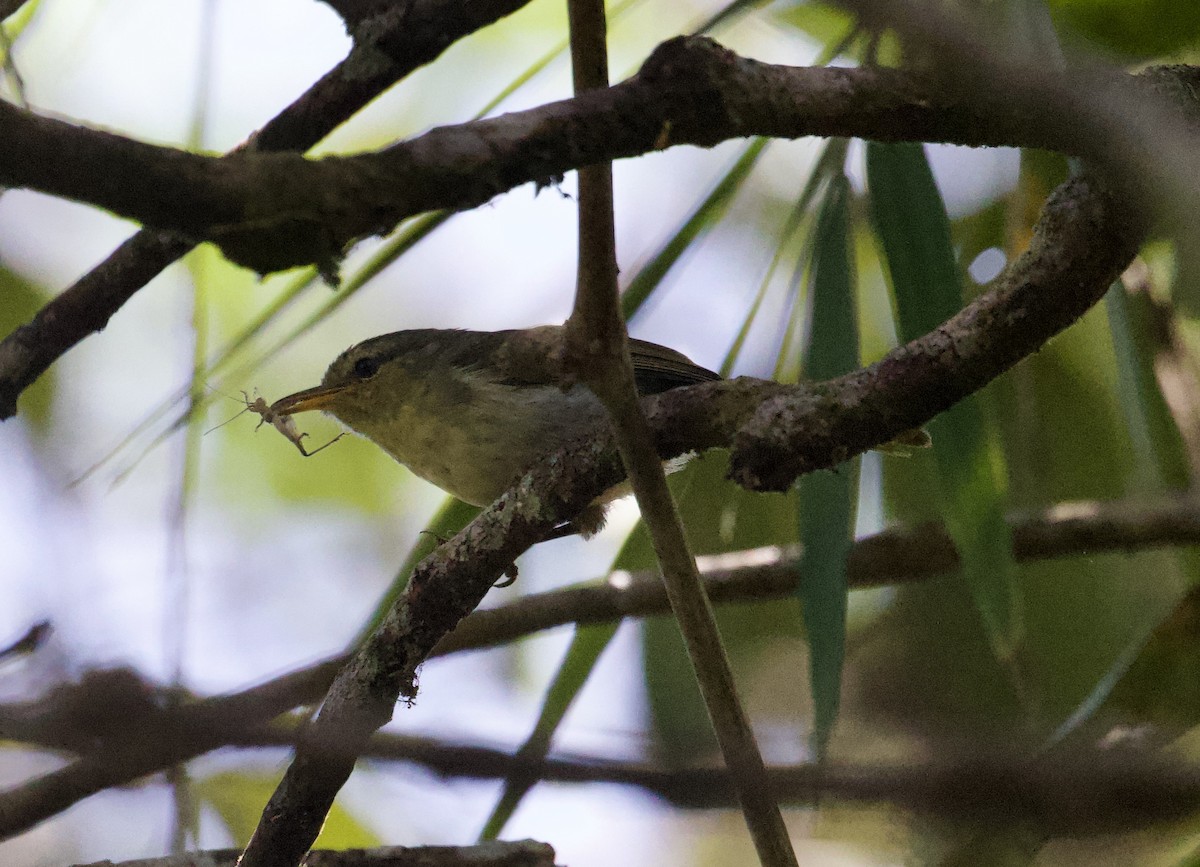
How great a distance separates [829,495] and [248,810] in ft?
4.83

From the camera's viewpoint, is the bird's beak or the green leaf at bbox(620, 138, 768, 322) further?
the bird's beak

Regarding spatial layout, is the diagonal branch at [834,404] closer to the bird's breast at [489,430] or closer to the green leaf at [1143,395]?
the bird's breast at [489,430]

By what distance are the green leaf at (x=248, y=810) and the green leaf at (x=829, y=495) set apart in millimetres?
1032

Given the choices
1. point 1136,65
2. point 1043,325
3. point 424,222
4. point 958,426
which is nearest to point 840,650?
point 958,426

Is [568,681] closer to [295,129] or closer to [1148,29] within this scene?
[295,129]

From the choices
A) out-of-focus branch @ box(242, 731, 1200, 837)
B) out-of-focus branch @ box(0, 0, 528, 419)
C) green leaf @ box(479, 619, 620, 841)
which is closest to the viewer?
out-of-focus branch @ box(242, 731, 1200, 837)

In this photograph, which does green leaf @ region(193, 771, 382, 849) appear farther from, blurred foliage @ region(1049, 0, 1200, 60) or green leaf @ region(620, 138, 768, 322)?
blurred foliage @ region(1049, 0, 1200, 60)

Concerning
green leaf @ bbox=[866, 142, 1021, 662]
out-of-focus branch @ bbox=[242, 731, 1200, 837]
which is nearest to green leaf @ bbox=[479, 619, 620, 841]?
green leaf @ bbox=[866, 142, 1021, 662]

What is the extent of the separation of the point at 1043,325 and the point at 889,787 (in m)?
1.30

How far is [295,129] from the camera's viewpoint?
227cm

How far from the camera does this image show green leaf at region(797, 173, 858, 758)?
2664 mm

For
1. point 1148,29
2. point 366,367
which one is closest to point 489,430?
point 366,367

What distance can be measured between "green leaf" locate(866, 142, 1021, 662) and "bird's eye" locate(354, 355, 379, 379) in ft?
5.63

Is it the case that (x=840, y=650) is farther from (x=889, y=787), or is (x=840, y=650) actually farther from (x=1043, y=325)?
(x=889, y=787)
